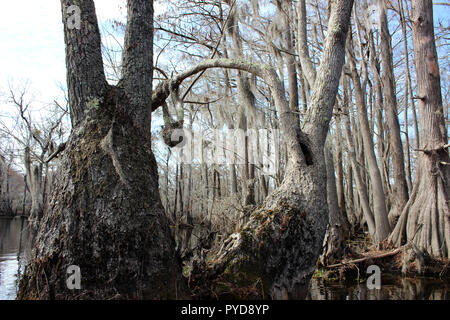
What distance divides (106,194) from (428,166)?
21.3 ft

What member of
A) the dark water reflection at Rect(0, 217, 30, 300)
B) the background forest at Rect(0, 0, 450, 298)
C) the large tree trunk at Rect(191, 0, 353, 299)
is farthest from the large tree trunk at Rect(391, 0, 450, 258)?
the dark water reflection at Rect(0, 217, 30, 300)

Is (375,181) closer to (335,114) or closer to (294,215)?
(335,114)

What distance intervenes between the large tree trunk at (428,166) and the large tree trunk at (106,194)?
18.6 feet

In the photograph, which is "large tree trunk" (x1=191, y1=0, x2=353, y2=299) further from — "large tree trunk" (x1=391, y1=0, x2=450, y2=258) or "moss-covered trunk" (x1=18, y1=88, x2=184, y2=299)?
"large tree trunk" (x1=391, y1=0, x2=450, y2=258)

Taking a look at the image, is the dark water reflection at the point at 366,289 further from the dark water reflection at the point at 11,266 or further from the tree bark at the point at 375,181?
the tree bark at the point at 375,181

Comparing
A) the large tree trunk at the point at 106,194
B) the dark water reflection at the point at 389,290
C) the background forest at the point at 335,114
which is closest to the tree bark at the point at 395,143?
the background forest at the point at 335,114

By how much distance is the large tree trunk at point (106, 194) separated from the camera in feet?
9.74

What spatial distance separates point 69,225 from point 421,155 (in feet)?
23.0

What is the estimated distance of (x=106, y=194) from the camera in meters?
3.19

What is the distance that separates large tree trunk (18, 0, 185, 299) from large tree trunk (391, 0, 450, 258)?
567 cm

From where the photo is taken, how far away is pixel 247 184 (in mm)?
11211

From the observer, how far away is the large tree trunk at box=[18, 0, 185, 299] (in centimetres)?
297

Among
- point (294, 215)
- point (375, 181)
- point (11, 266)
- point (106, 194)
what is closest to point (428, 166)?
point (375, 181)

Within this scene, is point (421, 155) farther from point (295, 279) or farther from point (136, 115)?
point (136, 115)
